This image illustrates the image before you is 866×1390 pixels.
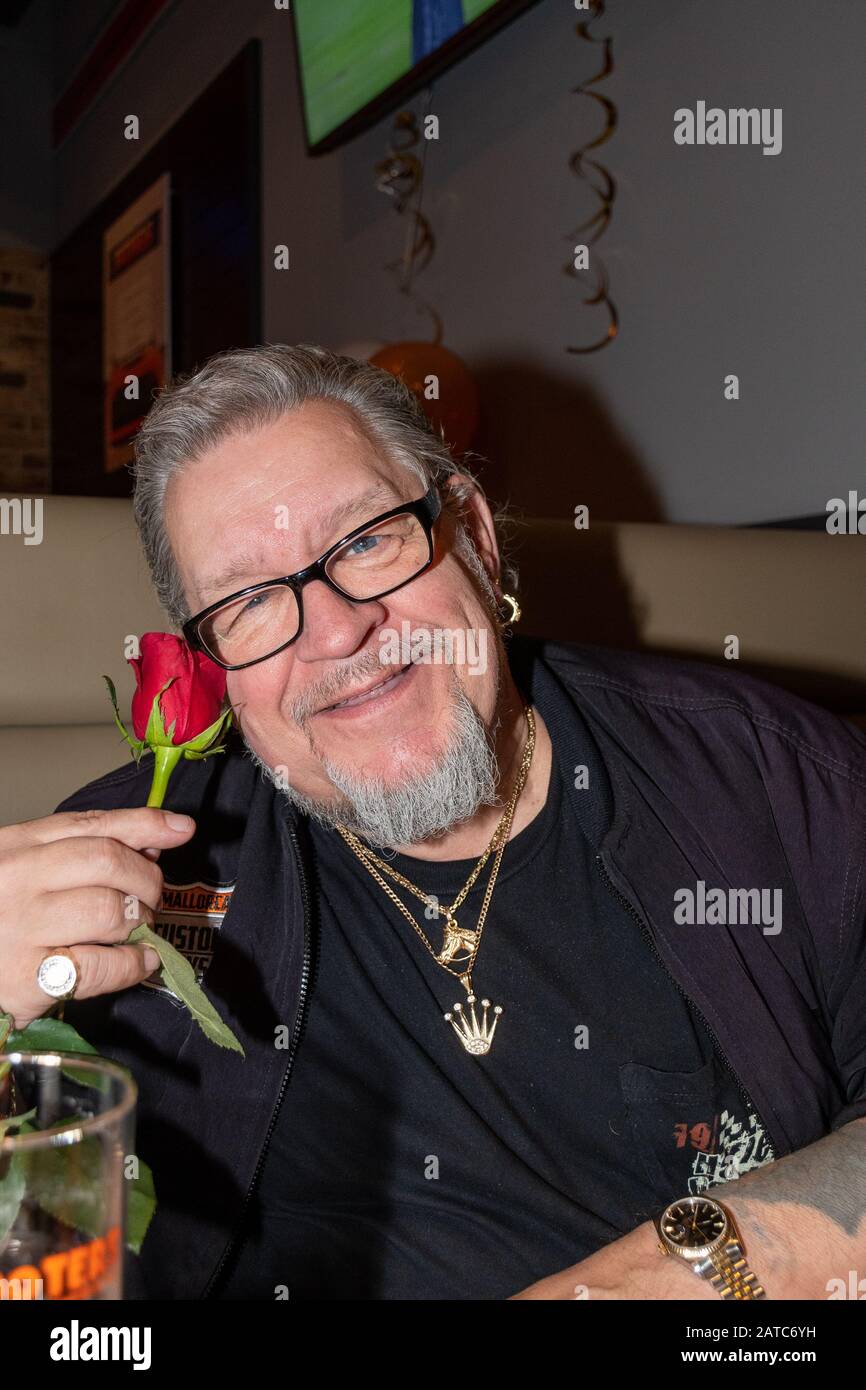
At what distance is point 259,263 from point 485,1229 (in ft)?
11.1

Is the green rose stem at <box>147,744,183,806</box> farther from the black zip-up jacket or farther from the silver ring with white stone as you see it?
the black zip-up jacket

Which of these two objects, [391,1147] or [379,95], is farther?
[379,95]

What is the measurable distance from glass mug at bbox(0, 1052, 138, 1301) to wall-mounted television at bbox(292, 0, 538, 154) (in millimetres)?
2231

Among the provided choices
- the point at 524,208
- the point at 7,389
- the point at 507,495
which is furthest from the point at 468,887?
the point at 7,389

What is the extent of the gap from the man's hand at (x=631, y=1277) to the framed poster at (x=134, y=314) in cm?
386

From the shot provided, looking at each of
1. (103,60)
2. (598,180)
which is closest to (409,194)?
(598,180)

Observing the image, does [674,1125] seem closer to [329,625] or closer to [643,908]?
[643,908]

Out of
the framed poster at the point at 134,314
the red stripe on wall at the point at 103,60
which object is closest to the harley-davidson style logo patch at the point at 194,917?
the framed poster at the point at 134,314

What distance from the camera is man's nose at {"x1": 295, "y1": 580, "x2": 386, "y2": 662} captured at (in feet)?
3.30

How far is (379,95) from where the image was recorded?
8.85 feet

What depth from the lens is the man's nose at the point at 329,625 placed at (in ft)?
3.30

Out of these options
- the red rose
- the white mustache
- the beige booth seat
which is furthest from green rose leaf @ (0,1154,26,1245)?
the beige booth seat

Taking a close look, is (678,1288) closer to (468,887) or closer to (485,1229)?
(485,1229)

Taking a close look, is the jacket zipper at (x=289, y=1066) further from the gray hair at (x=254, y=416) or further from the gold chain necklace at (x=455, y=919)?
the gray hair at (x=254, y=416)
